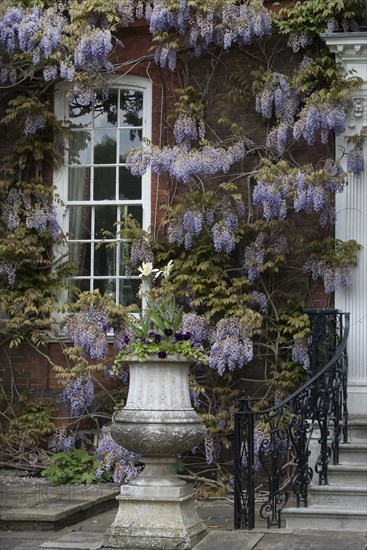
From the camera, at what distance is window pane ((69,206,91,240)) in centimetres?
1243

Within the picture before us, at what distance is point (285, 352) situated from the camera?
1148 cm

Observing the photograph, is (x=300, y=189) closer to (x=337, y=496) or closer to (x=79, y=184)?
(x=79, y=184)

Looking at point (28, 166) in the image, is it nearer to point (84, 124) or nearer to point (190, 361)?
point (84, 124)

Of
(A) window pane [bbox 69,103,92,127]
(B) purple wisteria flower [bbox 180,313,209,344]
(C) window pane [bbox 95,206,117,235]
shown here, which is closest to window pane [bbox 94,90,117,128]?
(A) window pane [bbox 69,103,92,127]

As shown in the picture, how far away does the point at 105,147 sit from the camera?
12.5 metres

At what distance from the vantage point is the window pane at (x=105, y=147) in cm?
1248

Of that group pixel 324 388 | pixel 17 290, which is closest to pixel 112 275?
pixel 17 290

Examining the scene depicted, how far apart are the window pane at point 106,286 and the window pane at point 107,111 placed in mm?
1759

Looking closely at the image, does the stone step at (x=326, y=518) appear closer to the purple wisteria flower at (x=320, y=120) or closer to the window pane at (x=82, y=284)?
the purple wisteria flower at (x=320, y=120)

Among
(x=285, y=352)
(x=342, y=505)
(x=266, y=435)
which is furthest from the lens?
(x=285, y=352)

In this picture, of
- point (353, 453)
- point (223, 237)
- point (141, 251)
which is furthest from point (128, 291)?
point (353, 453)

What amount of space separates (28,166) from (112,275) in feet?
5.06

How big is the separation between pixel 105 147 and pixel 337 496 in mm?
5201

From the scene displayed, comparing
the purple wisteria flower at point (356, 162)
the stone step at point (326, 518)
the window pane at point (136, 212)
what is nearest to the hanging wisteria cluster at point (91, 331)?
the window pane at point (136, 212)
